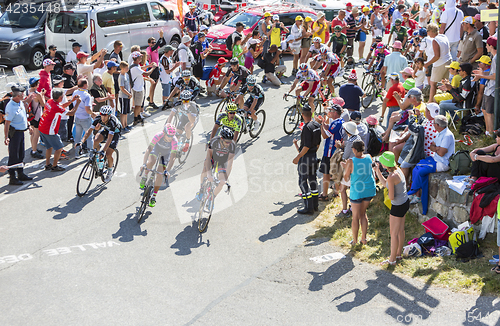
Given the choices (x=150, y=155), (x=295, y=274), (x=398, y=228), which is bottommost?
(x=295, y=274)

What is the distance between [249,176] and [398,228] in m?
4.38

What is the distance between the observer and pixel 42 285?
7.29 m

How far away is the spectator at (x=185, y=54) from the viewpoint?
15273 mm

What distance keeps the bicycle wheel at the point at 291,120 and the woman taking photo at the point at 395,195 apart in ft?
19.2

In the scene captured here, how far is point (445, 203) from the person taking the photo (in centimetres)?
841

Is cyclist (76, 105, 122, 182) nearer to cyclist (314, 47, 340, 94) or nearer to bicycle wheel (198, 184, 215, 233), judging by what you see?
bicycle wheel (198, 184, 215, 233)

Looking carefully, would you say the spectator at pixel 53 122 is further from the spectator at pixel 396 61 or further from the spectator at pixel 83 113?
the spectator at pixel 396 61

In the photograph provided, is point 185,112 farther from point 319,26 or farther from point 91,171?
point 319,26

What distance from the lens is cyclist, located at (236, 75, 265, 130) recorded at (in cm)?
1254

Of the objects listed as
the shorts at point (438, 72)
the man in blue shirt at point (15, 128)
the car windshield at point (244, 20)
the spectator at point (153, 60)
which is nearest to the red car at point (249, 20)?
the car windshield at point (244, 20)

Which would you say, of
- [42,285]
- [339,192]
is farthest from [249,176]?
[42,285]

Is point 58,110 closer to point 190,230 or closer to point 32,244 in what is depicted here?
point 32,244

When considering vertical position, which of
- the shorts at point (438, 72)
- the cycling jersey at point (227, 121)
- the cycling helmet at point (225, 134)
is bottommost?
the cycling jersey at point (227, 121)

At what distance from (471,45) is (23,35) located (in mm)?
14588
